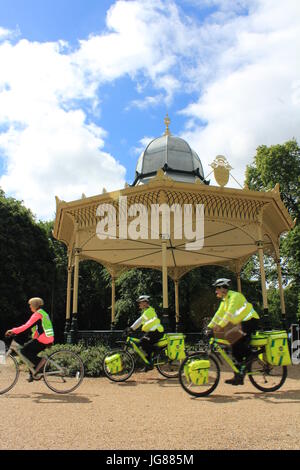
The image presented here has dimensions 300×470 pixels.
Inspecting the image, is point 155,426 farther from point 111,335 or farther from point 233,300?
point 111,335

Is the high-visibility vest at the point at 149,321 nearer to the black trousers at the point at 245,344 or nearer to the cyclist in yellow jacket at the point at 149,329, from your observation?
the cyclist in yellow jacket at the point at 149,329

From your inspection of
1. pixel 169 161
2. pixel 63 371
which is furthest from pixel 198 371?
pixel 169 161

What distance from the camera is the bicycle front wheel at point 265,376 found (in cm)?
617

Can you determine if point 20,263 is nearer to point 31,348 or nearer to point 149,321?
point 149,321

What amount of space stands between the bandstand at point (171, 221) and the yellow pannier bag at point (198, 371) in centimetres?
344

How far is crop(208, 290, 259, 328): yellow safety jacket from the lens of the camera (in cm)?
584

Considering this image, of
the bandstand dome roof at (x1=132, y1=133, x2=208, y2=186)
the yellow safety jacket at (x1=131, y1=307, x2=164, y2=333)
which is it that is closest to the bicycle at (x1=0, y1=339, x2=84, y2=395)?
the yellow safety jacket at (x1=131, y1=307, x2=164, y2=333)

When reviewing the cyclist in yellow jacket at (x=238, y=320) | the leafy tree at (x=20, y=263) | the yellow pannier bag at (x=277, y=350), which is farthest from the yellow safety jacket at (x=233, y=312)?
the leafy tree at (x=20, y=263)

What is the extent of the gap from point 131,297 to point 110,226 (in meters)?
16.0

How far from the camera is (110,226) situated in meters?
11.9

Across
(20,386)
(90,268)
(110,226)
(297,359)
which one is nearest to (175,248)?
(110,226)

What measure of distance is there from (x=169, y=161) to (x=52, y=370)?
11.5 m

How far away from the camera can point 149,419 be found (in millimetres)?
4410

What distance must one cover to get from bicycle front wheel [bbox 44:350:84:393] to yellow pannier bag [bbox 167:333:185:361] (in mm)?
1903
